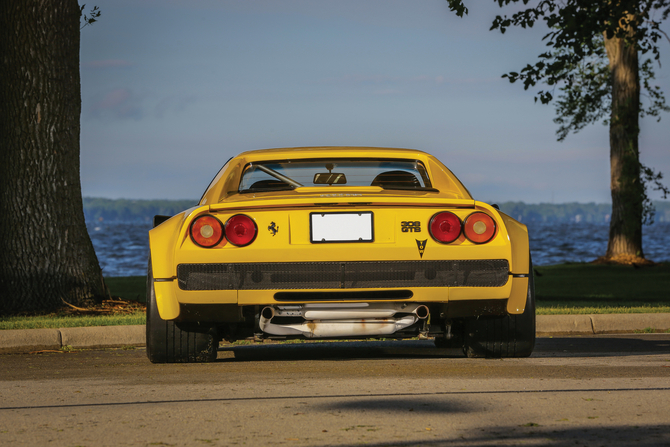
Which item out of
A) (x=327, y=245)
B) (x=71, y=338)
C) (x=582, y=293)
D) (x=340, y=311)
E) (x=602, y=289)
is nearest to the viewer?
(x=327, y=245)

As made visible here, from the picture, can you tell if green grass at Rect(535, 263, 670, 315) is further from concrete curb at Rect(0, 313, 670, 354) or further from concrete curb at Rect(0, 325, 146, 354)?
concrete curb at Rect(0, 325, 146, 354)

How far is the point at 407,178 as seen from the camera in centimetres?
611

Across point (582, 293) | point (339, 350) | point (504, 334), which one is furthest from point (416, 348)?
point (582, 293)

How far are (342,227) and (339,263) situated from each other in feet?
0.68

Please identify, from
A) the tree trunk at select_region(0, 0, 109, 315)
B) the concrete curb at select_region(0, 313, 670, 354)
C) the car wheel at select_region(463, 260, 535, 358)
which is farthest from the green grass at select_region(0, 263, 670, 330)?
the car wheel at select_region(463, 260, 535, 358)

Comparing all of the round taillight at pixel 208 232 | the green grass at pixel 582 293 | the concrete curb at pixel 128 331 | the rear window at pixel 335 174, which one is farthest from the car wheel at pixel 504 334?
the green grass at pixel 582 293

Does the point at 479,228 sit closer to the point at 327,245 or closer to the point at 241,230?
the point at 327,245

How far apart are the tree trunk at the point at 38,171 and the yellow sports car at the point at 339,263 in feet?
16.2

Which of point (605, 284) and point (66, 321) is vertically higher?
point (66, 321)

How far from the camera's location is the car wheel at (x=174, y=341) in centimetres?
550

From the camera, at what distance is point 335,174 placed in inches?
239

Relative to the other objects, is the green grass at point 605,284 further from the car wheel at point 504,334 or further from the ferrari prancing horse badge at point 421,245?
the ferrari prancing horse badge at point 421,245

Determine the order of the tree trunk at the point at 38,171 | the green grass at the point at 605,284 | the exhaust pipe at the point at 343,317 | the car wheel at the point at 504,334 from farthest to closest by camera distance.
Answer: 1. the green grass at the point at 605,284
2. the tree trunk at the point at 38,171
3. the car wheel at the point at 504,334
4. the exhaust pipe at the point at 343,317

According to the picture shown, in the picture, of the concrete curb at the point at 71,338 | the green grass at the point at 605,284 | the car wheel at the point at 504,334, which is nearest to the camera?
the car wheel at the point at 504,334
